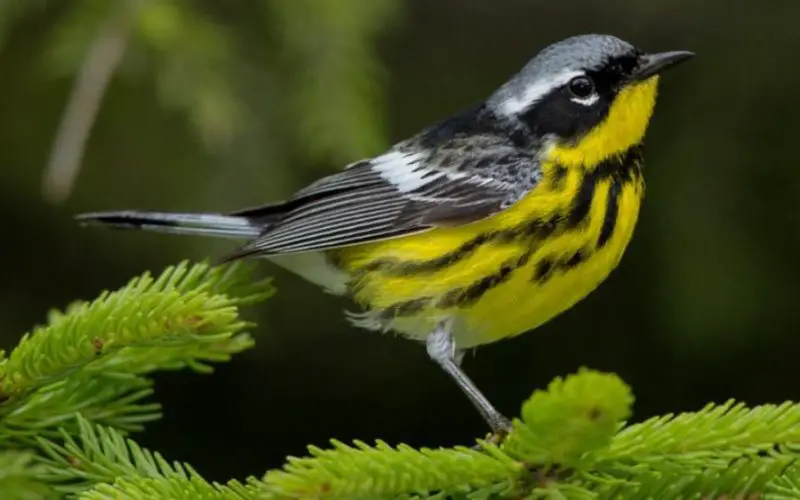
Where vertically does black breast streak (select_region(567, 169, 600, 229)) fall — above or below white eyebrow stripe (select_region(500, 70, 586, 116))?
below

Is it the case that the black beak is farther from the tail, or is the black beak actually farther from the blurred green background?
the tail

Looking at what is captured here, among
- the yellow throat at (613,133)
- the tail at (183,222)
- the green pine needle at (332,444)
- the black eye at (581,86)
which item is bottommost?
the green pine needle at (332,444)

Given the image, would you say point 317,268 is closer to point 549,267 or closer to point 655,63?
point 549,267

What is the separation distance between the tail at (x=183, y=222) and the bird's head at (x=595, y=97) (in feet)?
2.73

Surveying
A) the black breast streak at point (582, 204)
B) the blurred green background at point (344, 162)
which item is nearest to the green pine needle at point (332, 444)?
the blurred green background at point (344, 162)

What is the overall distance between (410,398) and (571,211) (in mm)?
1768

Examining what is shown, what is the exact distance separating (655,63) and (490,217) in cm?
54

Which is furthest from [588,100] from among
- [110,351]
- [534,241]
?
[110,351]

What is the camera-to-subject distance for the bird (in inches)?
104

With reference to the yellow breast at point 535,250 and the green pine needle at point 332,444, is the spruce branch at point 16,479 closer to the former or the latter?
the green pine needle at point 332,444

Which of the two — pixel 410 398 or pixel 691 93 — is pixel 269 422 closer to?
pixel 410 398

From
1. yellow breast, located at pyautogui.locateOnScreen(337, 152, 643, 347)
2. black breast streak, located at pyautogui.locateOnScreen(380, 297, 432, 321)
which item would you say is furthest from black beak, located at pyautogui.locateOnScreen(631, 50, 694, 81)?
black breast streak, located at pyautogui.locateOnScreen(380, 297, 432, 321)

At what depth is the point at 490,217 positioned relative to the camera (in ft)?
8.84

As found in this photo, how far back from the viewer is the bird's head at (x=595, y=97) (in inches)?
108
